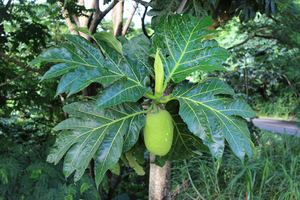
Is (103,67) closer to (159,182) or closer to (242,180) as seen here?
(159,182)

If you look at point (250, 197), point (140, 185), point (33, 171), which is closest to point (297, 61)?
point (250, 197)

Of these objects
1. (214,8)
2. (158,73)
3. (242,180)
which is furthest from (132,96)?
(242,180)

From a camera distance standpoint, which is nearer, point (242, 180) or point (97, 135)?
point (97, 135)

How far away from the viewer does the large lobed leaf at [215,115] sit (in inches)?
26.3

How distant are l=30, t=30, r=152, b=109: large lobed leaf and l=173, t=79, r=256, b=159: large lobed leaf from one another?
0.55ft

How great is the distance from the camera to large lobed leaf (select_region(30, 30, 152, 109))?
623 millimetres

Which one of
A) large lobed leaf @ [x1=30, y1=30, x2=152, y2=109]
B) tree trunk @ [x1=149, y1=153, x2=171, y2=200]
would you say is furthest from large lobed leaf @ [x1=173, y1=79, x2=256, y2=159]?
tree trunk @ [x1=149, y1=153, x2=171, y2=200]

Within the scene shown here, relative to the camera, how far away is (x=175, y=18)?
78cm

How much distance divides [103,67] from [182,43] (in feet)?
1.06

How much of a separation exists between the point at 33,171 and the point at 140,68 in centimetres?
181

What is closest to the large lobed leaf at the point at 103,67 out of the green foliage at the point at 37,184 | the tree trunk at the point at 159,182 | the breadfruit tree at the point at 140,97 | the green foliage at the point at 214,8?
the breadfruit tree at the point at 140,97

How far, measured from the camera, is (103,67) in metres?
0.70

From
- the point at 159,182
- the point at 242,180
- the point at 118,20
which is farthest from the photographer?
the point at 242,180

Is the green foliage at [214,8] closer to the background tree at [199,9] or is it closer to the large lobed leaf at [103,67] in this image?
the background tree at [199,9]
